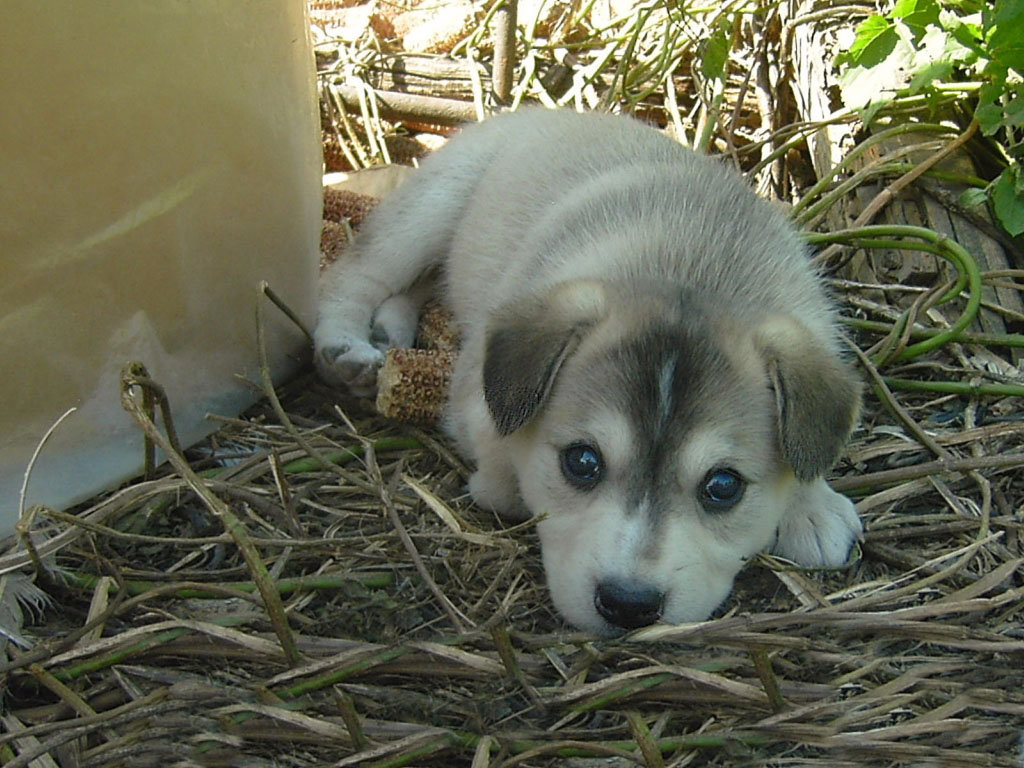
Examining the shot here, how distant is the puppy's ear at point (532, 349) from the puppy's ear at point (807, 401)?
20.4 inches

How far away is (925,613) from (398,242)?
10.0 feet

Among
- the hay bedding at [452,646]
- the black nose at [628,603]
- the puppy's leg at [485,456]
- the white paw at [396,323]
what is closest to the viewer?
the hay bedding at [452,646]

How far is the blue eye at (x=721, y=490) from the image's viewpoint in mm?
2848

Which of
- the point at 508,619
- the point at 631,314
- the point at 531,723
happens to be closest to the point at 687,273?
the point at 631,314

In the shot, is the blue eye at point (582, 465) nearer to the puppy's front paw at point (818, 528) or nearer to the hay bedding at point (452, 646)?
the hay bedding at point (452, 646)

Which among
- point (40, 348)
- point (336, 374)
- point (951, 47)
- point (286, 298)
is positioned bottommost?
point (336, 374)

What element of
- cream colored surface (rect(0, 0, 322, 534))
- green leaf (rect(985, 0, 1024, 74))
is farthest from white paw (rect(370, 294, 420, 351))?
green leaf (rect(985, 0, 1024, 74))

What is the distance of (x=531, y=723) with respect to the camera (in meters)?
2.37

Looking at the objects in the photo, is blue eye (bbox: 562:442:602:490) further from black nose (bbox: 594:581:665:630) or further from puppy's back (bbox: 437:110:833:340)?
puppy's back (bbox: 437:110:833:340)

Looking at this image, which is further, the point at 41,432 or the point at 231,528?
the point at 41,432

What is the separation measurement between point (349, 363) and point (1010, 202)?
2800 millimetres

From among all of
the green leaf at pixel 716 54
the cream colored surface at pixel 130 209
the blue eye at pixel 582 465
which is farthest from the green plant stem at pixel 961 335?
the cream colored surface at pixel 130 209

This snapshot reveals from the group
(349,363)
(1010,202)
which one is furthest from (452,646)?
(1010,202)

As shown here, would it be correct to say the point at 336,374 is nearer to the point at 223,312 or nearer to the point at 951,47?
the point at 223,312
